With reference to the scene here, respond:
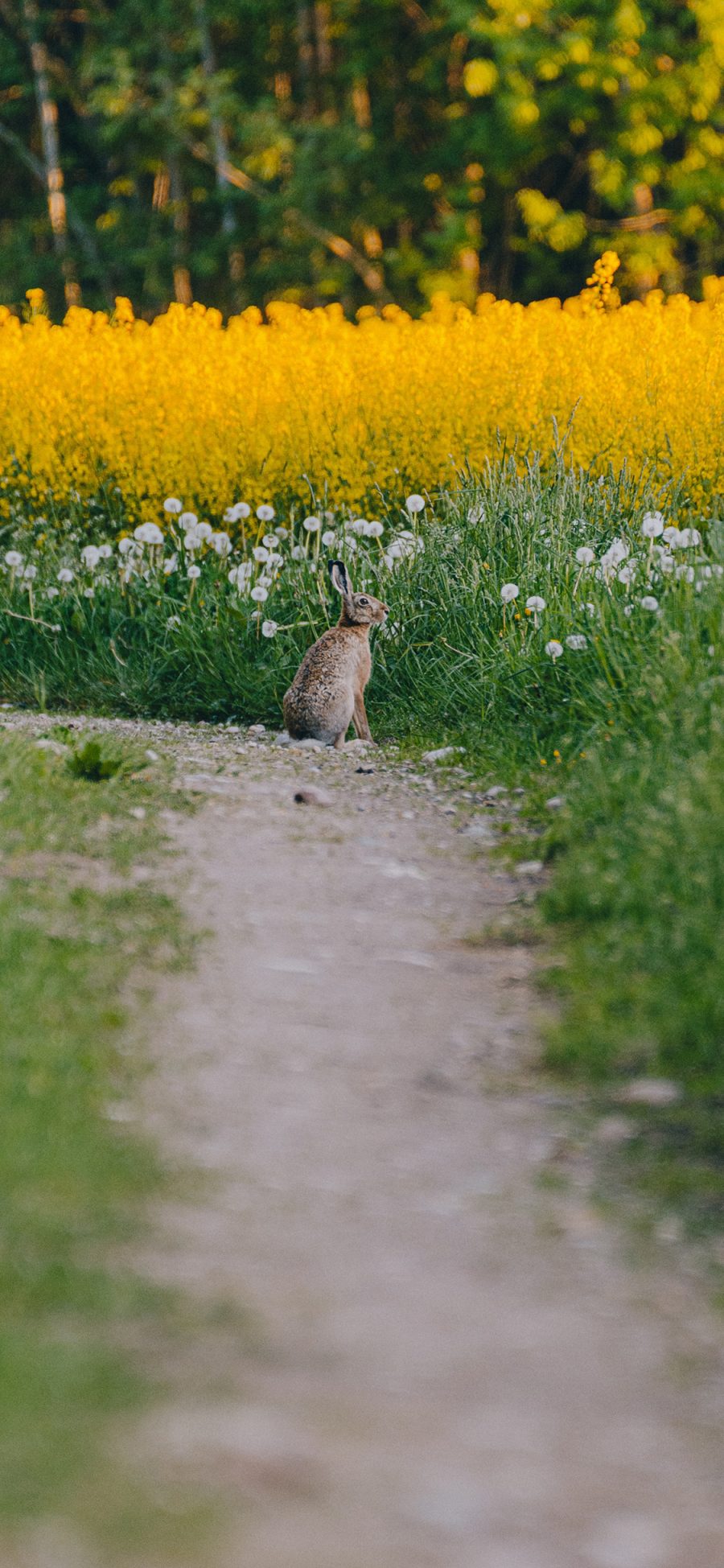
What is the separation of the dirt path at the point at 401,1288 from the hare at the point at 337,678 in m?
2.56

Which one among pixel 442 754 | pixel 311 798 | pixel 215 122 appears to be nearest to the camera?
pixel 311 798

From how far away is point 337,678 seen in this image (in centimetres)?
759

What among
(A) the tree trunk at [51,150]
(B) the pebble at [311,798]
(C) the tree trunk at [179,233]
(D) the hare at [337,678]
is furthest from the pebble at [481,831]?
(A) the tree trunk at [51,150]

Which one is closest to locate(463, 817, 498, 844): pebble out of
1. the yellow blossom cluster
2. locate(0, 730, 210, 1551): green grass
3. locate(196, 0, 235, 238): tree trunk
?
locate(0, 730, 210, 1551): green grass

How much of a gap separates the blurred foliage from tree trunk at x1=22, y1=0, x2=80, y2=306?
0.10 meters

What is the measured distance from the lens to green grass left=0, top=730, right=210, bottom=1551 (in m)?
2.38

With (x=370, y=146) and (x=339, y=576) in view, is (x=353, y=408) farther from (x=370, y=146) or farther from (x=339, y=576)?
(x=370, y=146)

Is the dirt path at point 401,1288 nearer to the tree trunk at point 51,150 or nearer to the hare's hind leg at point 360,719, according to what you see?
the hare's hind leg at point 360,719

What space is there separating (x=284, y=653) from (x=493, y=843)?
3.11 meters

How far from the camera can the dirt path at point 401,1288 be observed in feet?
7.75

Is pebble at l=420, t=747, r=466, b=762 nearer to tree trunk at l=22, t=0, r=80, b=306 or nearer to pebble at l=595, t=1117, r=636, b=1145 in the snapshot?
pebble at l=595, t=1117, r=636, b=1145

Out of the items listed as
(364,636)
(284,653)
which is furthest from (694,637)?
(284,653)

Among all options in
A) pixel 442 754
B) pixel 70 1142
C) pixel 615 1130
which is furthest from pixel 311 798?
pixel 70 1142

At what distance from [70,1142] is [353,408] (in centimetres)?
778
